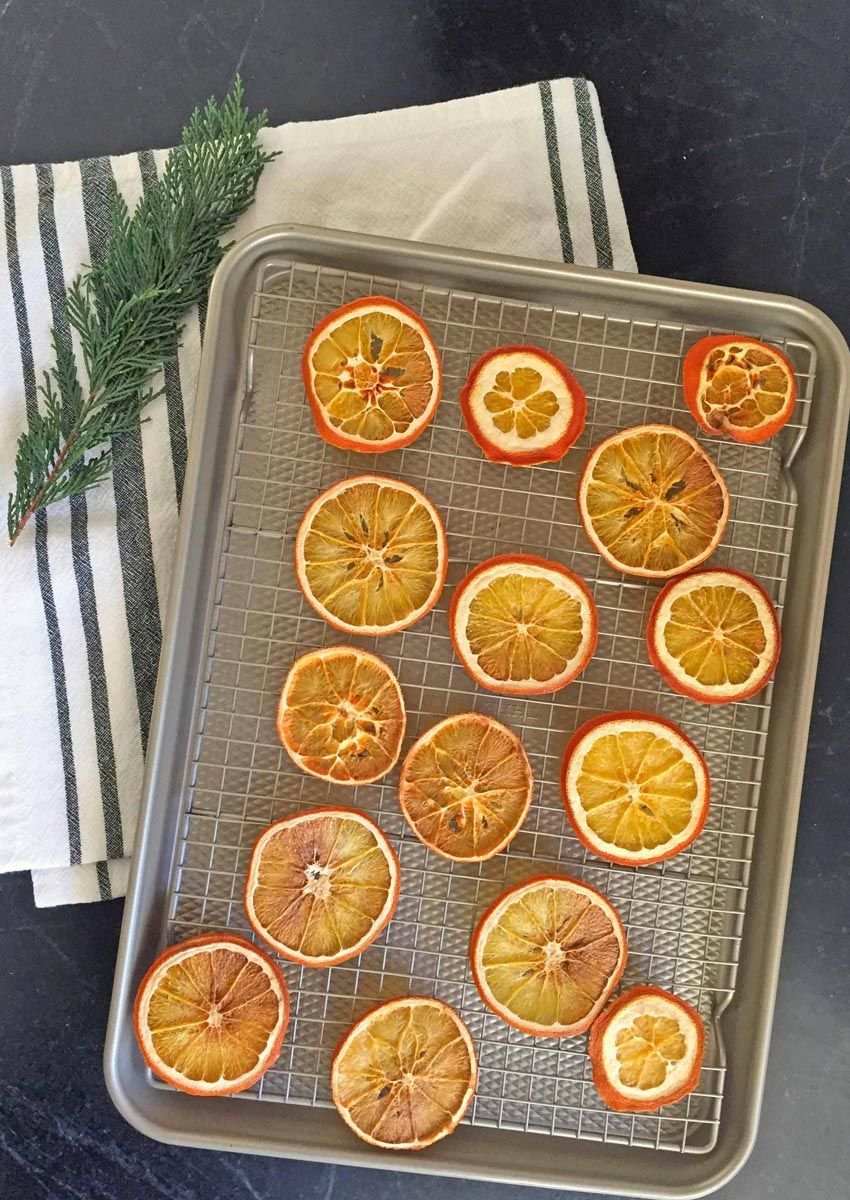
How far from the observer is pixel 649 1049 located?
6.37 feet

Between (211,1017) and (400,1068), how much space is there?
1.15 feet

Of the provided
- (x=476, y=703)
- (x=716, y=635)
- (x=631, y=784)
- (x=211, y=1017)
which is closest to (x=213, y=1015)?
(x=211, y=1017)

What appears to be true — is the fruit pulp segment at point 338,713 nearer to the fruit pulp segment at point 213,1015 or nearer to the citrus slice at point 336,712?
the citrus slice at point 336,712

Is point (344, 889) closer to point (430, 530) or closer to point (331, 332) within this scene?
point (430, 530)

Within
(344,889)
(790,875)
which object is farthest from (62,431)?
(790,875)

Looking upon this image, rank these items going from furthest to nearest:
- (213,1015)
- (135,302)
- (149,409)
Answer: (149,409) < (135,302) < (213,1015)

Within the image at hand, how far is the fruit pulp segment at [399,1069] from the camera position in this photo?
1.92m

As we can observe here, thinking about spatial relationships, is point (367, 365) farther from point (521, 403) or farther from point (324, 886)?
point (324, 886)

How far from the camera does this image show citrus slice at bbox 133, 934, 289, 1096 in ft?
6.14

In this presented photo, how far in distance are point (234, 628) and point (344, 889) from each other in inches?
20.6

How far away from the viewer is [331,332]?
193cm

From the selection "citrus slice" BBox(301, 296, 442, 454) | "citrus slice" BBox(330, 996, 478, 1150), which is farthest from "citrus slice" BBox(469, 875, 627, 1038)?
"citrus slice" BBox(301, 296, 442, 454)

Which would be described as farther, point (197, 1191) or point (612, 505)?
point (197, 1191)

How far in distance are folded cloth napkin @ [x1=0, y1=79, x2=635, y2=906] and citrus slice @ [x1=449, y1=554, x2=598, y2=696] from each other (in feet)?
2.04
